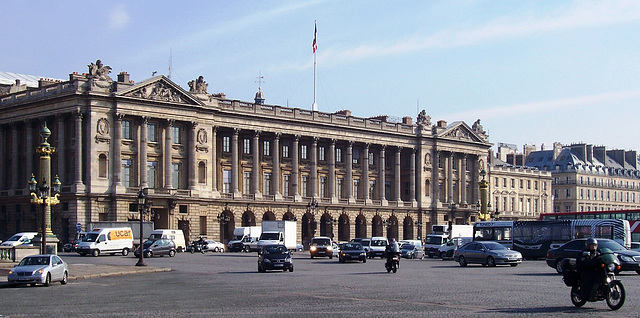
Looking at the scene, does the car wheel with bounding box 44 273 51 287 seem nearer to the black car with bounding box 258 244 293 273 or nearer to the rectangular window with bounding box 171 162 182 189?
the black car with bounding box 258 244 293 273

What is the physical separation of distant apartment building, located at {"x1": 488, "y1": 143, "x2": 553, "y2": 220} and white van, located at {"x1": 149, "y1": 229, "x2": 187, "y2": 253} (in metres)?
73.8

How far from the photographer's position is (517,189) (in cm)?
16125

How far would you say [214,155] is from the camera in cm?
10638

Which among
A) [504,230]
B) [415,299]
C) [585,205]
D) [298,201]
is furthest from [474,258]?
[585,205]

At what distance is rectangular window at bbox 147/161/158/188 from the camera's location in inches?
3903

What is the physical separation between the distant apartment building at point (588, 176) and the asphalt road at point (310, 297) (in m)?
132

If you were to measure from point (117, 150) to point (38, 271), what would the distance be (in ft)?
189

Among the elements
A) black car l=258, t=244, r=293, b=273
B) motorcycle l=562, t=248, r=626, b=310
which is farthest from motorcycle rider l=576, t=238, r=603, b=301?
black car l=258, t=244, r=293, b=273

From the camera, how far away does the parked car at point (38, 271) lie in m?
38.7

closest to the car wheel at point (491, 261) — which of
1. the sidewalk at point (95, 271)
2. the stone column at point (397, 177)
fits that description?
the sidewalk at point (95, 271)

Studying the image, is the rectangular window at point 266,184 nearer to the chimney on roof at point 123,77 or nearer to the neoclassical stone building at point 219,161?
the neoclassical stone building at point 219,161

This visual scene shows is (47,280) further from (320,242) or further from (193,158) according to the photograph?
(193,158)

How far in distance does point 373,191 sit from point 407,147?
7.77m

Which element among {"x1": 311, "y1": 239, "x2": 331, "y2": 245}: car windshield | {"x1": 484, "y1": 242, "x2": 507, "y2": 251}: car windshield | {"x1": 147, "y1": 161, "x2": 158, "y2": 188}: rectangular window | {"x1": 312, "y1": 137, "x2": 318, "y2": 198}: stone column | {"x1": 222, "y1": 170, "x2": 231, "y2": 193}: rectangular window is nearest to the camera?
{"x1": 484, "y1": 242, "x2": 507, "y2": 251}: car windshield
